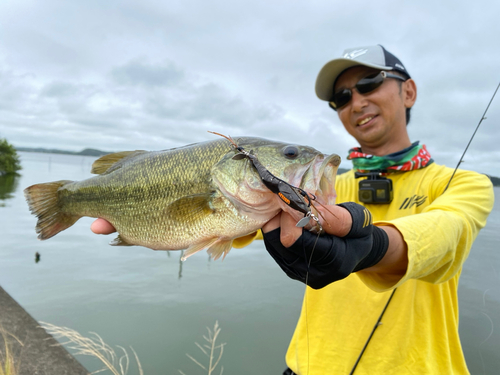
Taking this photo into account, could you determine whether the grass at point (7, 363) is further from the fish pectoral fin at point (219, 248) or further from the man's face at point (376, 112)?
the man's face at point (376, 112)

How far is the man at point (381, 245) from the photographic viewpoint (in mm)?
1431

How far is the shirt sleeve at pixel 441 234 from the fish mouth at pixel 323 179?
323mm

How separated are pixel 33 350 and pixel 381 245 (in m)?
5.05

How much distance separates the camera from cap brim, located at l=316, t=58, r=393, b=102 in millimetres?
2799

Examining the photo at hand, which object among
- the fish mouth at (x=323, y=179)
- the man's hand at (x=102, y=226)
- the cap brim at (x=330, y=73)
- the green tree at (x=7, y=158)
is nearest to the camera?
the fish mouth at (x=323, y=179)

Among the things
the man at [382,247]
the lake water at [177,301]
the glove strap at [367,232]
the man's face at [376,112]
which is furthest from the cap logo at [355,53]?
the lake water at [177,301]

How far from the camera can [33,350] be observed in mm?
4211

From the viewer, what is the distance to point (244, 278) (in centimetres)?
1118

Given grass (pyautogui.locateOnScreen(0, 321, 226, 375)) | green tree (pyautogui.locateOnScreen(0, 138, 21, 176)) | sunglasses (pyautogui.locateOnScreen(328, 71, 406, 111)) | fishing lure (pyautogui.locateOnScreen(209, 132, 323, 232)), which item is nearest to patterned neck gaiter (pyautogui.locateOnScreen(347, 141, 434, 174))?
sunglasses (pyautogui.locateOnScreen(328, 71, 406, 111))

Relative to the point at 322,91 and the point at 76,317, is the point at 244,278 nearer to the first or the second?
the point at 76,317

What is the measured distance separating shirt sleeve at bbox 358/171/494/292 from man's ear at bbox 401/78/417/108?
1214 millimetres

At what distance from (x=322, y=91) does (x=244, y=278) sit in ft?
30.1

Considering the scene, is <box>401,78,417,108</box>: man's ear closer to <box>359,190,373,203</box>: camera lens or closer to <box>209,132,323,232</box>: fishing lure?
<box>359,190,373,203</box>: camera lens

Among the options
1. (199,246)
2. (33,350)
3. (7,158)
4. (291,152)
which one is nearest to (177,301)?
(33,350)
